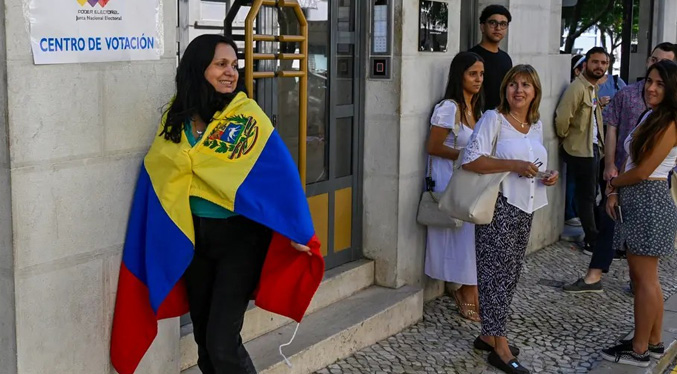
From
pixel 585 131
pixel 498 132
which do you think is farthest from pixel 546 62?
pixel 498 132

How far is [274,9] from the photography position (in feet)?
18.0

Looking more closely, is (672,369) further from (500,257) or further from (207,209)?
(207,209)

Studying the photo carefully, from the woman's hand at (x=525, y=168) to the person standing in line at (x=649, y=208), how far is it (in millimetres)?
701

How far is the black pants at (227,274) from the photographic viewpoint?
12.7 feet

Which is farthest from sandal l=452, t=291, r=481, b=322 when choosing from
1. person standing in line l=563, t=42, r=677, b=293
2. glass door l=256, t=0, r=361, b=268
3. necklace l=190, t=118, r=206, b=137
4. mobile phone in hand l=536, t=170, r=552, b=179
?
necklace l=190, t=118, r=206, b=137

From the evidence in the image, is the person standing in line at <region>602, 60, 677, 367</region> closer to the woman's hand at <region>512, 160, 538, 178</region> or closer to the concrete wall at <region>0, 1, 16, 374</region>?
the woman's hand at <region>512, 160, 538, 178</region>

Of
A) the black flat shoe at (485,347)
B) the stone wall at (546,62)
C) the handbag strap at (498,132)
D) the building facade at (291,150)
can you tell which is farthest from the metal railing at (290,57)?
the stone wall at (546,62)

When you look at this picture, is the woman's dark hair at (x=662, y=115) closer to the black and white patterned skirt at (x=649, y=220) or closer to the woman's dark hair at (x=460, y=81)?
the black and white patterned skirt at (x=649, y=220)

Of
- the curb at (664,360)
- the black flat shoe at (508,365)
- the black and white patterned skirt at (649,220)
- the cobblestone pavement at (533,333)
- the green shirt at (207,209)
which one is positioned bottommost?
the curb at (664,360)

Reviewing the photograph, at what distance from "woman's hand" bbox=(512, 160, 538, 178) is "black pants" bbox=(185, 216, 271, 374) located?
1.83m

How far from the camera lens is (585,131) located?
332 inches

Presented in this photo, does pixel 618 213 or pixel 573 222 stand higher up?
pixel 618 213

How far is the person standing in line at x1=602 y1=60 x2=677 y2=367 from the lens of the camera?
538 centimetres

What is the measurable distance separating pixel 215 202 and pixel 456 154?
285cm
